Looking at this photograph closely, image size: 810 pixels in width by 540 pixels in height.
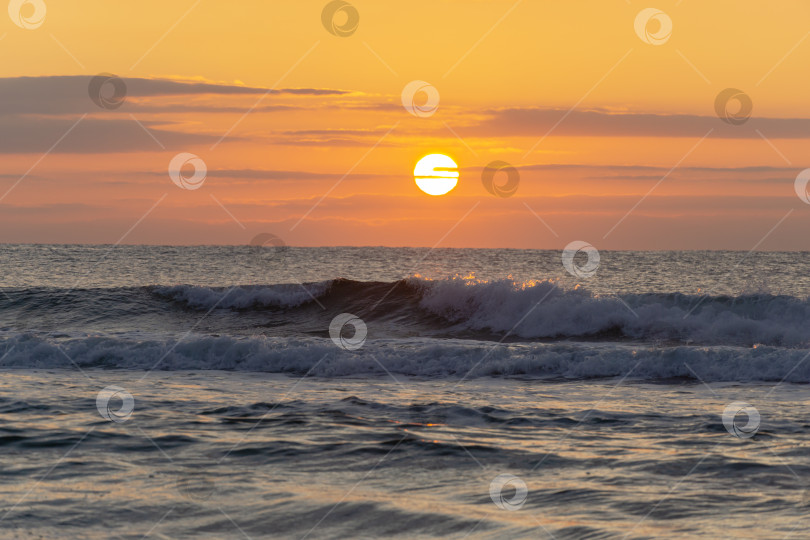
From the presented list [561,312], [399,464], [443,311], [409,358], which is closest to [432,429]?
[399,464]

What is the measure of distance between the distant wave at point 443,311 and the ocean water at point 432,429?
0.14 meters

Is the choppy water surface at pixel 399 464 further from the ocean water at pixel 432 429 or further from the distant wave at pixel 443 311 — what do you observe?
the distant wave at pixel 443 311

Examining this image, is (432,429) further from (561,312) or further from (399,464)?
(561,312)

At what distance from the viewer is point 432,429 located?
35.6 feet

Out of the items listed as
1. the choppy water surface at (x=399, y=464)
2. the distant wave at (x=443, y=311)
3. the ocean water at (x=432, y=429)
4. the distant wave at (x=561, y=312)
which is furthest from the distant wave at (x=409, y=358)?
the distant wave at (x=561, y=312)

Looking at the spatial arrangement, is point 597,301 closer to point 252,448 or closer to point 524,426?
point 524,426

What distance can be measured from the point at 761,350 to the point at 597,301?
842 cm

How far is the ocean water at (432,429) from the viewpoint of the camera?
7258 millimetres

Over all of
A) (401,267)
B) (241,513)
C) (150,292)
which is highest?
(401,267)

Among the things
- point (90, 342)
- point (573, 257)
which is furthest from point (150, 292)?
point (573, 257)

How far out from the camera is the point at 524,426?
11.1 meters

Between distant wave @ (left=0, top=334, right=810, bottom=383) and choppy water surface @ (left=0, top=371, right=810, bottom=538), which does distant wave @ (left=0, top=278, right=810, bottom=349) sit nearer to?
distant wave @ (left=0, top=334, right=810, bottom=383)

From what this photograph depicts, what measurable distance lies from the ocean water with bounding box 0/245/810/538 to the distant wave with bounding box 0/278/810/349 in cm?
14

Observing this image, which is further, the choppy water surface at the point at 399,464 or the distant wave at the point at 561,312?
the distant wave at the point at 561,312
